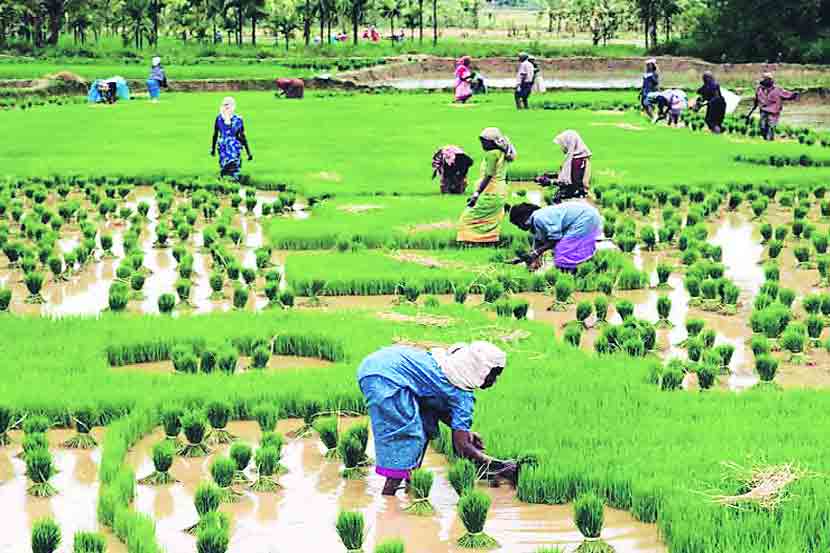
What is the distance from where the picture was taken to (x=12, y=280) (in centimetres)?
1361

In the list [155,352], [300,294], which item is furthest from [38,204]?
[155,352]

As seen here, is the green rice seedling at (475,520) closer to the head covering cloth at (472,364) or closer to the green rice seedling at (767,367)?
the head covering cloth at (472,364)

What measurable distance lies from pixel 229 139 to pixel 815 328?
35.3ft

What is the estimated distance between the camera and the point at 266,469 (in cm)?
768

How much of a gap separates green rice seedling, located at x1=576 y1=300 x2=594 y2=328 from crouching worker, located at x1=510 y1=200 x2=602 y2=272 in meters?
1.67

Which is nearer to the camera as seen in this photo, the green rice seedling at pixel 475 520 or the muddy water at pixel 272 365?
the green rice seedling at pixel 475 520

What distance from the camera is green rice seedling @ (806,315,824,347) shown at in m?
10.9

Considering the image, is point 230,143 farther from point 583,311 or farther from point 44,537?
point 44,537

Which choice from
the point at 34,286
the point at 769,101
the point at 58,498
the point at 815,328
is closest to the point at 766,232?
the point at 815,328

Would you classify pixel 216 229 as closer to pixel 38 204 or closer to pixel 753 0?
pixel 38 204

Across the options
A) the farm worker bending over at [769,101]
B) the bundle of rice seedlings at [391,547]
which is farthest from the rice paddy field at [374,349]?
the farm worker bending over at [769,101]

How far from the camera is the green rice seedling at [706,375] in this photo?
31.0ft

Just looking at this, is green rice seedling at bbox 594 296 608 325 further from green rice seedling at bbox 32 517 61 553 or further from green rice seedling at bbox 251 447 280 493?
green rice seedling at bbox 32 517 61 553

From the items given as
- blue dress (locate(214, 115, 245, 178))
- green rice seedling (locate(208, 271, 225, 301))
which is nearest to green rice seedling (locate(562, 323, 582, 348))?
green rice seedling (locate(208, 271, 225, 301))
